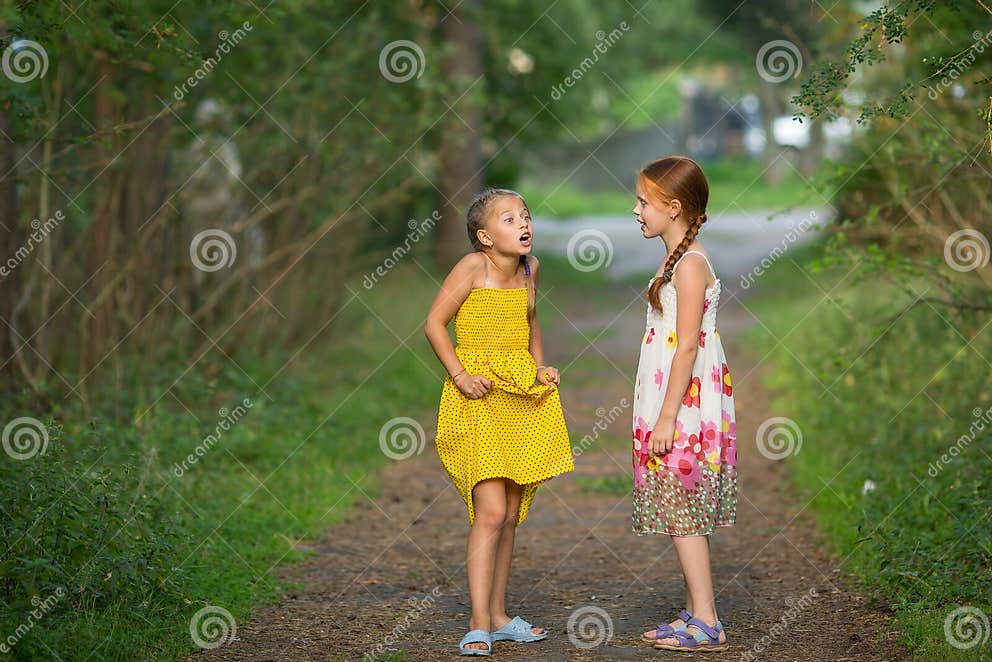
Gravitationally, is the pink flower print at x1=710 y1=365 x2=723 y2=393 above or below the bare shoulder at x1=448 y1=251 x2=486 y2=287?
below

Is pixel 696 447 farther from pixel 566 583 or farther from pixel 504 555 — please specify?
pixel 566 583

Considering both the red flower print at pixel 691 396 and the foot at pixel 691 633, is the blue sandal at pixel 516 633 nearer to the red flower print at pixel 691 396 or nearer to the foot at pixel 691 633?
the foot at pixel 691 633

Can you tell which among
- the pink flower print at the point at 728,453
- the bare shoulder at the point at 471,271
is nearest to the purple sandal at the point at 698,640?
the pink flower print at the point at 728,453

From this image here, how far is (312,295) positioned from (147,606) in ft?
Result: 23.1

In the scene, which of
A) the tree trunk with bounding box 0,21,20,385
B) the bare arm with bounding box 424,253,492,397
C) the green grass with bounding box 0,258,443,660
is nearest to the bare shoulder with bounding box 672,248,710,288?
the bare arm with bounding box 424,253,492,397

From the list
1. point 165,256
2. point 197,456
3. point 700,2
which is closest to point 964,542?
point 197,456

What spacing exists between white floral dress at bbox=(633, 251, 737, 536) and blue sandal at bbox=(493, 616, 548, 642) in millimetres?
535

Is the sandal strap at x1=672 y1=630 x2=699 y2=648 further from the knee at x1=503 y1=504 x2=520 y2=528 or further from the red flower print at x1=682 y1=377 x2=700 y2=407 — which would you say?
the red flower print at x1=682 y1=377 x2=700 y2=407

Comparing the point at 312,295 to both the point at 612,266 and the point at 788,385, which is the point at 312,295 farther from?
the point at 612,266

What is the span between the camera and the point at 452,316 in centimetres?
461

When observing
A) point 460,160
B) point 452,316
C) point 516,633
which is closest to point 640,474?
point 516,633

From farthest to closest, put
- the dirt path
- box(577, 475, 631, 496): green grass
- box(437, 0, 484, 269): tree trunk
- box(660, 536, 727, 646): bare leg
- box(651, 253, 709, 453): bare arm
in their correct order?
box(437, 0, 484, 269): tree trunk, box(577, 475, 631, 496): green grass, the dirt path, box(660, 536, 727, 646): bare leg, box(651, 253, 709, 453): bare arm

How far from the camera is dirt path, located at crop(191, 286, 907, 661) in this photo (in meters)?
4.70

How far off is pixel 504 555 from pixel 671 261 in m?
1.20
